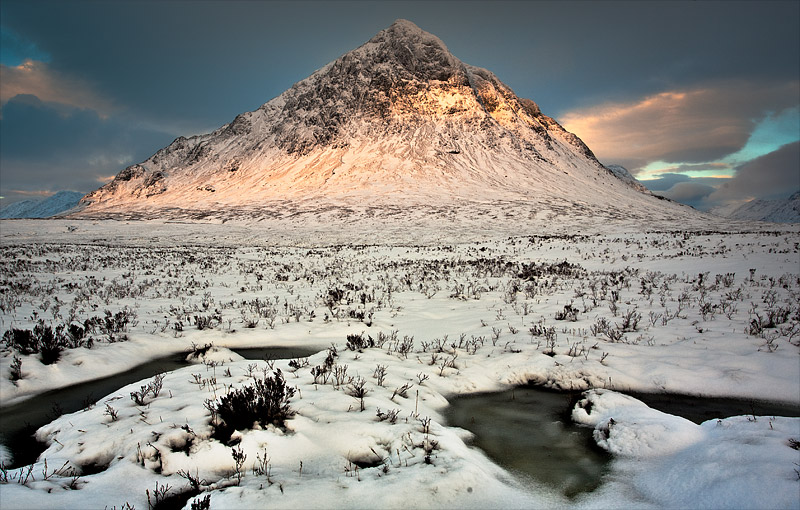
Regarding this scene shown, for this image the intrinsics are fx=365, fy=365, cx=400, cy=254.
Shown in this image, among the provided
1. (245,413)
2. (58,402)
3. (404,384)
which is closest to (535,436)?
(404,384)

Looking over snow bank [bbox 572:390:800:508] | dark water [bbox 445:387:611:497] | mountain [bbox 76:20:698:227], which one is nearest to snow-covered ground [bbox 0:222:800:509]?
snow bank [bbox 572:390:800:508]

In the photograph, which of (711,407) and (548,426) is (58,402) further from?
(711,407)

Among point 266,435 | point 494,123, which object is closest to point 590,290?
point 266,435

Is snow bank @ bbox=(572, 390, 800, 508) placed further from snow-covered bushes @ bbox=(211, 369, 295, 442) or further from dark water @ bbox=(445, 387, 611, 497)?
snow-covered bushes @ bbox=(211, 369, 295, 442)

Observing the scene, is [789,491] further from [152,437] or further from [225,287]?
[225,287]

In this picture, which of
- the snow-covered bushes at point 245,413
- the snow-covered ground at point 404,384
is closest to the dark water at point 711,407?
the snow-covered ground at point 404,384

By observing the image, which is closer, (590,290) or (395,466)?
(395,466)

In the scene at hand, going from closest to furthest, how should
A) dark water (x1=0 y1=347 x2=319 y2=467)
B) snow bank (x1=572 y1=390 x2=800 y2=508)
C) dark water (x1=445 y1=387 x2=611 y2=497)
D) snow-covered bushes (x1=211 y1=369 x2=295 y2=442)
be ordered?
snow bank (x1=572 y1=390 x2=800 y2=508) < dark water (x1=445 y1=387 x2=611 y2=497) < snow-covered bushes (x1=211 y1=369 x2=295 y2=442) < dark water (x1=0 y1=347 x2=319 y2=467)
